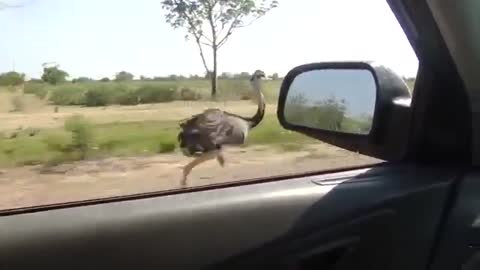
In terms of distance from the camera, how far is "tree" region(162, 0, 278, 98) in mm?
2314

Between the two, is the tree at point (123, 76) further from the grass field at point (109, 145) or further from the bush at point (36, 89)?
the bush at point (36, 89)

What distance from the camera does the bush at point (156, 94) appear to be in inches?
90.0

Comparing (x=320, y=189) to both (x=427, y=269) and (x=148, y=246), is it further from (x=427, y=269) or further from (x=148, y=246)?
(x=148, y=246)

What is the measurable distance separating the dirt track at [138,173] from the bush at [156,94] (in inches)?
5.9

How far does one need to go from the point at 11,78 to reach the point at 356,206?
3.18ft

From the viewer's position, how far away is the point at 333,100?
2.55 meters

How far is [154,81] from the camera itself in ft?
7.55

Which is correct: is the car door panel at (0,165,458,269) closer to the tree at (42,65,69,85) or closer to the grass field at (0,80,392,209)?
the grass field at (0,80,392,209)

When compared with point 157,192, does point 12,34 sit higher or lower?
higher

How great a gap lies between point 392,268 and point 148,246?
0.70 metres

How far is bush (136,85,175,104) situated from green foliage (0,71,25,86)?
317mm

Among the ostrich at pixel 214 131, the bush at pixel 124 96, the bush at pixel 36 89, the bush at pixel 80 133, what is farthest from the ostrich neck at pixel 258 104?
the bush at pixel 36 89

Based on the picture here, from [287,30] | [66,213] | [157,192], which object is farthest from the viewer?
[287,30]

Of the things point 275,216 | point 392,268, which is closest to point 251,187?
point 275,216
